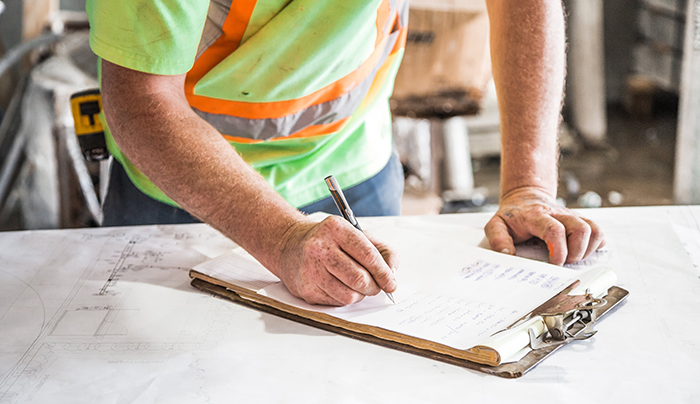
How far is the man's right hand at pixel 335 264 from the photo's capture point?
0.76 metres

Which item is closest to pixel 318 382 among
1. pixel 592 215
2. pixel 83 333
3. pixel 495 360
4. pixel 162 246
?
pixel 495 360

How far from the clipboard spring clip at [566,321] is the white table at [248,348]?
0.05 ft

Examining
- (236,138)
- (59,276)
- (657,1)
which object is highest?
(236,138)

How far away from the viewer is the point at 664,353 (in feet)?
2.27

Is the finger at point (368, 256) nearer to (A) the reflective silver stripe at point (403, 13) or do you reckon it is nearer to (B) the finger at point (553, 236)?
(B) the finger at point (553, 236)

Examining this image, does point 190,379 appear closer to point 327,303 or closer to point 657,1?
point 327,303

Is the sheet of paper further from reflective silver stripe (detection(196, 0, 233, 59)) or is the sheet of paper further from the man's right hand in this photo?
reflective silver stripe (detection(196, 0, 233, 59))

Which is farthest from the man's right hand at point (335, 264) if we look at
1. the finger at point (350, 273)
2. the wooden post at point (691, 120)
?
the wooden post at point (691, 120)

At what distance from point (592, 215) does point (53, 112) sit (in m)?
1.85

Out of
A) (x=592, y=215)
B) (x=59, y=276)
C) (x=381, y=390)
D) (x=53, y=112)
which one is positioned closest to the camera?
(x=381, y=390)

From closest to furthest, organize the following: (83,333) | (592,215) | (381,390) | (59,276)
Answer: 1. (381,390)
2. (83,333)
3. (59,276)
4. (592,215)

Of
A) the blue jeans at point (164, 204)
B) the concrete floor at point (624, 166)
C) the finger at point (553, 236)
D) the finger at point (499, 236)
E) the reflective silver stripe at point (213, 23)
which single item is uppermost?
the reflective silver stripe at point (213, 23)

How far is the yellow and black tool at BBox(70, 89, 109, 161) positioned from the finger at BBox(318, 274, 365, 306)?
64 cm

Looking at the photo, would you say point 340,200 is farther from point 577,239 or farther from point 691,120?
point 691,120
